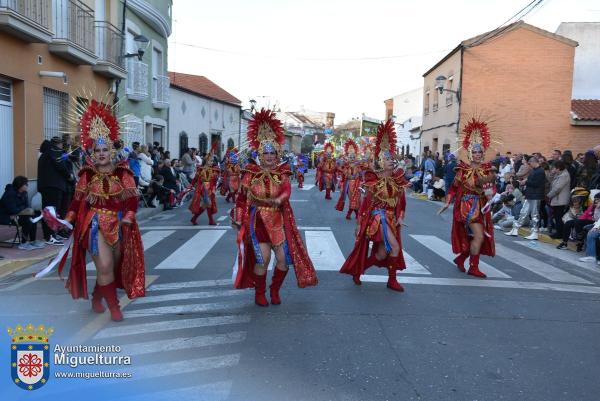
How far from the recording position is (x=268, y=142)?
5914mm

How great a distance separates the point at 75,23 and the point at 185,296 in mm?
11302

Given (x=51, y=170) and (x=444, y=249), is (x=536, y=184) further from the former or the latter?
(x=51, y=170)

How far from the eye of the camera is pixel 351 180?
1395cm

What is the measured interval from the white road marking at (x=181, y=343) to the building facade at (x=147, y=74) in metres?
13.6

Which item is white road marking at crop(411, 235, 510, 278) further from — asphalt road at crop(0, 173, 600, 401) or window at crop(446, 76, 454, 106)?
window at crop(446, 76, 454, 106)

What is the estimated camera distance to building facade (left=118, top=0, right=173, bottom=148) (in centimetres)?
1905

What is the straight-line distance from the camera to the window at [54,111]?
13539 millimetres

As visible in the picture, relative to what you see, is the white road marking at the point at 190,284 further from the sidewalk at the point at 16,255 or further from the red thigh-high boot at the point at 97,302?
the sidewalk at the point at 16,255

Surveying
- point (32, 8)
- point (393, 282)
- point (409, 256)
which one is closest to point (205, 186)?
point (409, 256)

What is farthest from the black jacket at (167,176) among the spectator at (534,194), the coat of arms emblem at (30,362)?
the coat of arms emblem at (30,362)

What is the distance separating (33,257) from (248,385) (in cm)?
569

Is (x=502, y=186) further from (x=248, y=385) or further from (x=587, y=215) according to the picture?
(x=248, y=385)

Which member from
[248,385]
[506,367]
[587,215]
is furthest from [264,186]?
[587,215]

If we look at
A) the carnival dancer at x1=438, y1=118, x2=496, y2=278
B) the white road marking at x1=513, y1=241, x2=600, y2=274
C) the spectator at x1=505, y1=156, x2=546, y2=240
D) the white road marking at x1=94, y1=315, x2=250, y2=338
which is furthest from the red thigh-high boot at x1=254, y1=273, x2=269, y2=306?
the spectator at x1=505, y1=156, x2=546, y2=240
